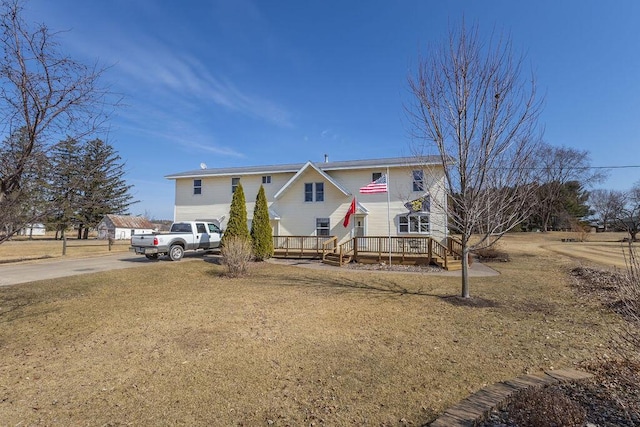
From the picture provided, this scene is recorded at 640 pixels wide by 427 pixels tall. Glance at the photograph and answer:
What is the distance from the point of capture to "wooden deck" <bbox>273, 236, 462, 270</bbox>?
50.6 ft

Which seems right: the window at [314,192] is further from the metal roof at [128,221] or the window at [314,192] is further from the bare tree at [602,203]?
the bare tree at [602,203]

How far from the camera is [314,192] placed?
72.4 ft

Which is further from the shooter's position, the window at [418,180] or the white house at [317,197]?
the white house at [317,197]

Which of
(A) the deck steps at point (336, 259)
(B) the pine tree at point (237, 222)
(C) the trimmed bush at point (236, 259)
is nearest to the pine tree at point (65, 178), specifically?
(C) the trimmed bush at point (236, 259)

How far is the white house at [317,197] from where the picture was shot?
2036 cm

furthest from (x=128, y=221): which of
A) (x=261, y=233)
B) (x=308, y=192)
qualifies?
(x=261, y=233)

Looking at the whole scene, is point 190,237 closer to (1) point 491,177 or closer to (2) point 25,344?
(2) point 25,344

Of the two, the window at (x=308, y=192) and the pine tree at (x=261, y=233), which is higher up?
the window at (x=308, y=192)

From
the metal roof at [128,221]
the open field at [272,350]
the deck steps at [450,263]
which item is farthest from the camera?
the metal roof at [128,221]

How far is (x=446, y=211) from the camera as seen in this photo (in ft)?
26.2

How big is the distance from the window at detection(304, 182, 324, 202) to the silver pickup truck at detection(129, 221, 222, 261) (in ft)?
20.6

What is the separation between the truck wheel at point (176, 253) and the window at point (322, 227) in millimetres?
8395

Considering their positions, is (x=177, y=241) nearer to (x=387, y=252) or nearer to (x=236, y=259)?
(x=236, y=259)

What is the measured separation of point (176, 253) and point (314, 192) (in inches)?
365
